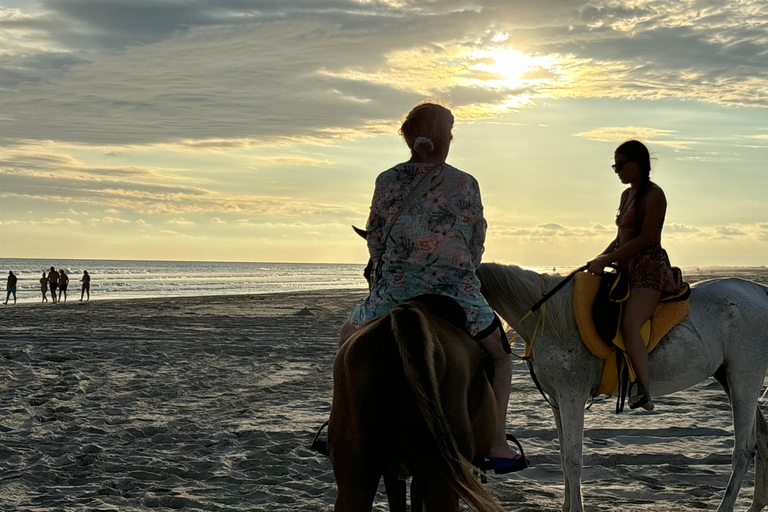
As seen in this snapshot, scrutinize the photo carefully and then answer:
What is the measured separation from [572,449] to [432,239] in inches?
86.1

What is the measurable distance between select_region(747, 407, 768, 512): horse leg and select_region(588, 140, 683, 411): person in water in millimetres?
972

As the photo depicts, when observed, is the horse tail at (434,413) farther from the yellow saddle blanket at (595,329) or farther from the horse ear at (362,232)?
the yellow saddle blanket at (595,329)

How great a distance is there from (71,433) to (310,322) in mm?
13164

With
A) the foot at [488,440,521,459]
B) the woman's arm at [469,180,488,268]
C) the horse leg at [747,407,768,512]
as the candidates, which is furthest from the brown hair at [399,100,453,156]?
the horse leg at [747,407,768,512]

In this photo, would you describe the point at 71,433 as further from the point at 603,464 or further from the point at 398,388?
the point at 398,388

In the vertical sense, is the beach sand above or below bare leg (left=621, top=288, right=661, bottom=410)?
below

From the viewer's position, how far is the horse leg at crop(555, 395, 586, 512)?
4555mm

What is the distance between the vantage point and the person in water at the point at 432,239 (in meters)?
3.17

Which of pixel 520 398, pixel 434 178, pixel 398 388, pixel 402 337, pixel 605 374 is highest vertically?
pixel 434 178

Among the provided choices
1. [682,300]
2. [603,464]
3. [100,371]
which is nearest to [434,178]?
[682,300]

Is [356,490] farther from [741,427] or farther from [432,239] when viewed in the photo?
[741,427]

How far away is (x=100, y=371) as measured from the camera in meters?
11.2

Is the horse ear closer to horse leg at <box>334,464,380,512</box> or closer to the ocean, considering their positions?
horse leg at <box>334,464,380,512</box>

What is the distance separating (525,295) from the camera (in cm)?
486
